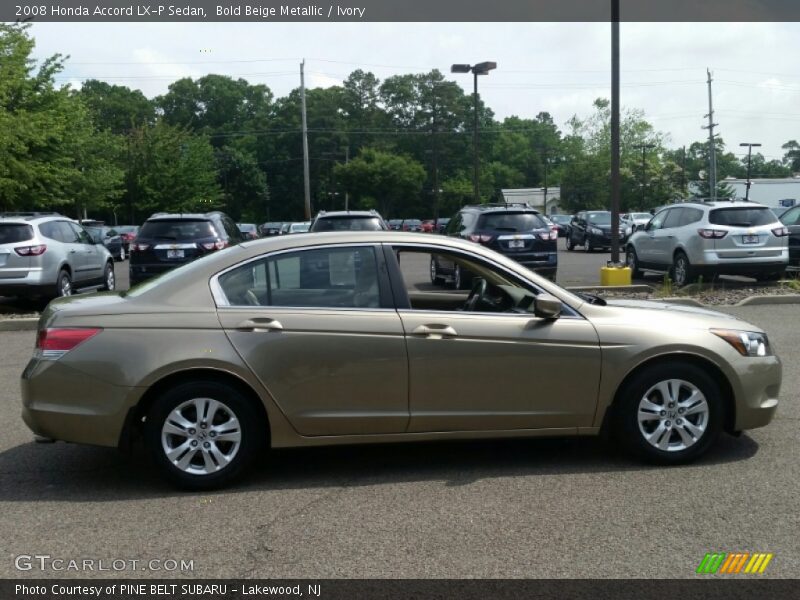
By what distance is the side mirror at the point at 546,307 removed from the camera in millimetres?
5387

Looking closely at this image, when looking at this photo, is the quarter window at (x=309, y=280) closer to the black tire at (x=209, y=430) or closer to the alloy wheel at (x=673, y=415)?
the black tire at (x=209, y=430)

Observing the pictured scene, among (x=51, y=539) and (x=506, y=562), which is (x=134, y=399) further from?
(x=506, y=562)

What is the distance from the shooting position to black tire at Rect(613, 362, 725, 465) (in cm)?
545

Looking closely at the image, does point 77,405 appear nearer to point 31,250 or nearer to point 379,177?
point 31,250

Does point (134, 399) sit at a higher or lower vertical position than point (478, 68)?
lower

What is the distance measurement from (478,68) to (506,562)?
3083cm

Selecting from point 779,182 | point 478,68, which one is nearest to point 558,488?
point 478,68

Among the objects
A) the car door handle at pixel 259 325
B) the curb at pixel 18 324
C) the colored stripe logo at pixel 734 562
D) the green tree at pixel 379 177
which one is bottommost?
the colored stripe logo at pixel 734 562

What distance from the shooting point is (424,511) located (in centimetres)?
480

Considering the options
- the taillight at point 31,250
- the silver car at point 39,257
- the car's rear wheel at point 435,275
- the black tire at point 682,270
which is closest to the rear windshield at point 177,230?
the silver car at point 39,257

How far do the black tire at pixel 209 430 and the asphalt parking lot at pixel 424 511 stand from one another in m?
0.10

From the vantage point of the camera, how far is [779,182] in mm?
68938
